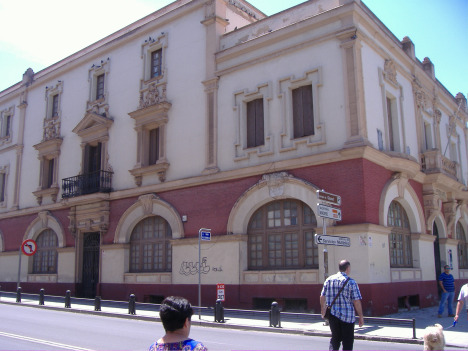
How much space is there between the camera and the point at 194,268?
756 inches

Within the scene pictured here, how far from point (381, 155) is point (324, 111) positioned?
2.42 m

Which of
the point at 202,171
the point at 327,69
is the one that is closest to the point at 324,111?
the point at 327,69

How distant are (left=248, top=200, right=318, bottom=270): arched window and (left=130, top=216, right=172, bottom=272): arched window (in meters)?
4.43

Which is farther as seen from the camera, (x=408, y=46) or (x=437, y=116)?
(x=437, y=116)

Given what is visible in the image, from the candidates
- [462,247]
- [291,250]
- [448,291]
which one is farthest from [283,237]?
[462,247]

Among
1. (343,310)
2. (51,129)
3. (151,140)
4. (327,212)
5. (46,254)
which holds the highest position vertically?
(51,129)

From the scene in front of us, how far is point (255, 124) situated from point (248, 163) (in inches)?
63.7

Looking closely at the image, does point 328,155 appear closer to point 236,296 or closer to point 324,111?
point 324,111

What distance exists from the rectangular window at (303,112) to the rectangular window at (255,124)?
1.49 metres

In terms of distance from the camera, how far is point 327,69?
55.7 feet

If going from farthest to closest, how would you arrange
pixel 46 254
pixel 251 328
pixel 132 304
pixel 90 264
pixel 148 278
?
pixel 46 254, pixel 90 264, pixel 148 278, pixel 132 304, pixel 251 328

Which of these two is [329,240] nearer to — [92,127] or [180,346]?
[180,346]

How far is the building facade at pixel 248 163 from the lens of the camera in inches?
647

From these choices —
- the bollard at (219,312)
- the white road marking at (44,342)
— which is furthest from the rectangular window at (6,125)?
the bollard at (219,312)
